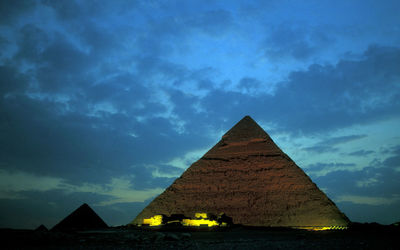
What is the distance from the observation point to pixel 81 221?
31688mm

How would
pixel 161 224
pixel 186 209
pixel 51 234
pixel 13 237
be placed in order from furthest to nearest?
pixel 186 209
pixel 161 224
pixel 51 234
pixel 13 237

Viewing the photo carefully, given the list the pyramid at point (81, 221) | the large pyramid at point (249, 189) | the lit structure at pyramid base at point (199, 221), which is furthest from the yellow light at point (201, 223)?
the large pyramid at point (249, 189)

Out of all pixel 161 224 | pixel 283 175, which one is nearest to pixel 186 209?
pixel 161 224

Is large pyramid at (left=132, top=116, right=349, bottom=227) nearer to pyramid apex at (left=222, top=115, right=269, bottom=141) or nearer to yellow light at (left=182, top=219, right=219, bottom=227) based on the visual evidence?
pyramid apex at (left=222, top=115, right=269, bottom=141)

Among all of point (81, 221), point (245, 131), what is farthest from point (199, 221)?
point (245, 131)

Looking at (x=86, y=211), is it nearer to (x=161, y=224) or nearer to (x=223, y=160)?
(x=161, y=224)

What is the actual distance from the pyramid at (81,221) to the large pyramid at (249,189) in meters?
13.1

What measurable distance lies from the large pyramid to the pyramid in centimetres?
1307

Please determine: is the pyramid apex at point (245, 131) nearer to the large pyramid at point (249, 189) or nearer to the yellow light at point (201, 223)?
the large pyramid at point (249, 189)

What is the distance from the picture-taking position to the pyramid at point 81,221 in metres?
30.0

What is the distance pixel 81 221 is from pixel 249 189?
23.0 m

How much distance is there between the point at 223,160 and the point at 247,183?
6.46m

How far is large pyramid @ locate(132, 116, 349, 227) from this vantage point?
38.4m

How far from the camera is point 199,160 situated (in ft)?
174
